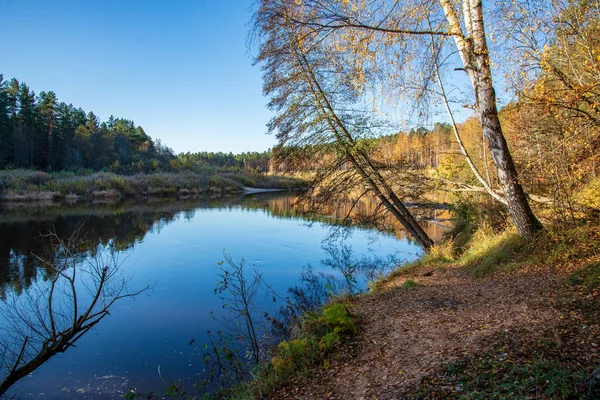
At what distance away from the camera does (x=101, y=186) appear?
1556 inches

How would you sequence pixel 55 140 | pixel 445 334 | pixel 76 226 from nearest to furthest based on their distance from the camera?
1. pixel 445 334
2. pixel 76 226
3. pixel 55 140

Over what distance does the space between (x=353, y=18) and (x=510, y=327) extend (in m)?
4.56

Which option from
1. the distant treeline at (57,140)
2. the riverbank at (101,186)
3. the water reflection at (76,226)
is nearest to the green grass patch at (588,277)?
the water reflection at (76,226)

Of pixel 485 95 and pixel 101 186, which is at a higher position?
pixel 485 95

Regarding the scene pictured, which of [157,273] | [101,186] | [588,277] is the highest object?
[101,186]

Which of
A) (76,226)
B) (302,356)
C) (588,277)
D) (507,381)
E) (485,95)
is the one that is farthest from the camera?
(76,226)

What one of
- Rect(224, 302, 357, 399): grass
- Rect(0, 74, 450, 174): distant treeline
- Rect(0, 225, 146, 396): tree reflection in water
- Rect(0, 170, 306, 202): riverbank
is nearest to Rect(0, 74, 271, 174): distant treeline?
Rect(0, 74, 450, 174): distant treeline

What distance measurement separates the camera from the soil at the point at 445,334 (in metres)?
3.25

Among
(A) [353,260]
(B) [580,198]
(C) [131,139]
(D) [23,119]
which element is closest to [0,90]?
(D) [23,119]

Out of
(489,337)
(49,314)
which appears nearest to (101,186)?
(49,314)

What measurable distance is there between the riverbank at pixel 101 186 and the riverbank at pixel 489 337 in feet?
55.5

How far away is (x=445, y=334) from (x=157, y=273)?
9.48m

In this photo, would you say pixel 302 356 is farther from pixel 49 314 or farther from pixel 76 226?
pixel 76 226

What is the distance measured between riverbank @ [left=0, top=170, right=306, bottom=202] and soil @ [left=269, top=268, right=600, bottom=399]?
17.3 meters
